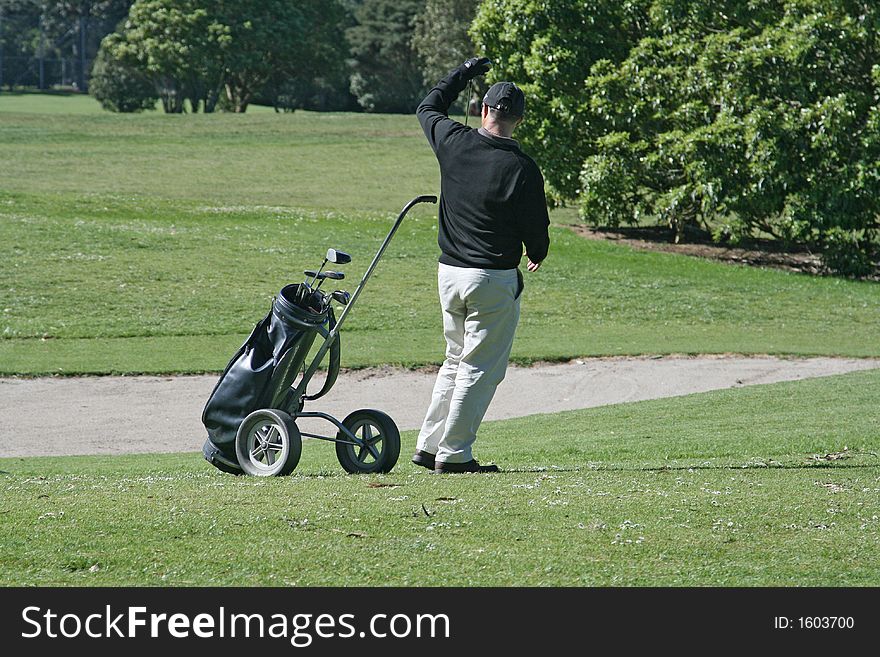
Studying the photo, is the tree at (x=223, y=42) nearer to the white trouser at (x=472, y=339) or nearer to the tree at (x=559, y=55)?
the tree at (x=559, y=55)

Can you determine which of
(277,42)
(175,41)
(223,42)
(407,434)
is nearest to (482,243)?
(407,434)

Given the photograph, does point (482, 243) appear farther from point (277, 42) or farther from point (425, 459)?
point (277, 42)

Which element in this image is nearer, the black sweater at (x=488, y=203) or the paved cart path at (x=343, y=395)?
the black sweater at (x=488, y=203)

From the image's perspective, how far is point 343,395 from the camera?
13.8 m

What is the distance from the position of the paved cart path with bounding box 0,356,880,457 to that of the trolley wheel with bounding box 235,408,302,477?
13.6ft

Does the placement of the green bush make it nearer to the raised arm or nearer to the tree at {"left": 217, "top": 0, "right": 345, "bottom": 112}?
the tree at {"left": 217, "top": 0, "right": 345, "bottom": 112}

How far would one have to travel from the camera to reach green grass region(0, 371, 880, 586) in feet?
15.9

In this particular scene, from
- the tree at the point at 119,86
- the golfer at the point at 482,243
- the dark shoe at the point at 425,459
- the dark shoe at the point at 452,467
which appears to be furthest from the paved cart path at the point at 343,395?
the tree at the point at 119,86

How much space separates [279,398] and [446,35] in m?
60.2

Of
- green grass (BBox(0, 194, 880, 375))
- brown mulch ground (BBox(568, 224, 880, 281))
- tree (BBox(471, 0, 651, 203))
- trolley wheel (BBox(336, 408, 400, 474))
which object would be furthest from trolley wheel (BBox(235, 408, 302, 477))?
tree (BBox(471, 0, 651, 203))

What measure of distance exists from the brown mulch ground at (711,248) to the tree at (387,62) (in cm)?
4966

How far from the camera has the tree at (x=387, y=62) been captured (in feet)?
253

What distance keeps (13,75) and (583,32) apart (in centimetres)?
8271

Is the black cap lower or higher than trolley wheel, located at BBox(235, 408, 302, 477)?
higher
